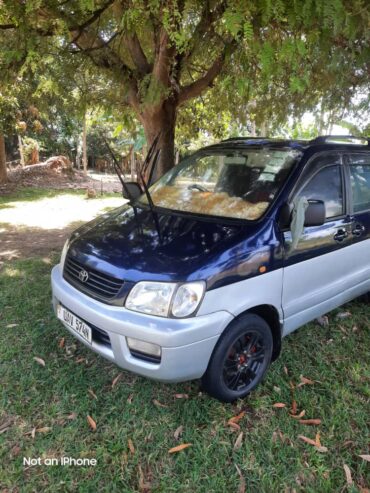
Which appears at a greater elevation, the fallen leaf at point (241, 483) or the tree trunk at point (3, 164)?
the tree trunk at point (3, 164)

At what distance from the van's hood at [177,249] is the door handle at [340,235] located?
836mm

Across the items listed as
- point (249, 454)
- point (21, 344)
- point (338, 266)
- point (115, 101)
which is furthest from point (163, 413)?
point (115, 101)

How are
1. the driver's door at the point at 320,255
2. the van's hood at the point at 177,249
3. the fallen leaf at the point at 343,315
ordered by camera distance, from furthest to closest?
the fallen leaf at the point at 343,315 < the driver's door at the point at 320,255 < the van's hood at the point at 177,249

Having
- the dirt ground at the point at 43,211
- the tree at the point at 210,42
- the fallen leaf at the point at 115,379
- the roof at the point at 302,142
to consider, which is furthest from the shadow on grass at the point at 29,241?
the roof at the point at 302,142

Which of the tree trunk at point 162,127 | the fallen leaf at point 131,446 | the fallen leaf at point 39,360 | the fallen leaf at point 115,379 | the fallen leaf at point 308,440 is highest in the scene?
the tree trunk at point 162,127

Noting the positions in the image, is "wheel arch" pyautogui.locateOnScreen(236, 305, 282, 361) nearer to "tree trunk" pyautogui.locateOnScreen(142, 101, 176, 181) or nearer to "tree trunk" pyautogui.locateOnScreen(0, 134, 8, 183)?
"tree trunk" pyautogui.locateOnScreen(142, 101, 176, 181)

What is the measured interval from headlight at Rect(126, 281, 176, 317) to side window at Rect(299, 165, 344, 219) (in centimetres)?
146

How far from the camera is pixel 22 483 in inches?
82.7

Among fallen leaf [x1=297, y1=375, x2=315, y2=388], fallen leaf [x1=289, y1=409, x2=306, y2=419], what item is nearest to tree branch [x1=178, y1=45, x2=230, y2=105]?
fallen leaf [x1=297, y1=375, x2=315, y2=388]

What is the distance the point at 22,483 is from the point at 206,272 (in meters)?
1.60

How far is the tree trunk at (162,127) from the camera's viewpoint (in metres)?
5.49

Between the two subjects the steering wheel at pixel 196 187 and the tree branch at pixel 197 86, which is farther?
the tree branch at pixel 197 86

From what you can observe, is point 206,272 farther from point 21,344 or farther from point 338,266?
point 21,344

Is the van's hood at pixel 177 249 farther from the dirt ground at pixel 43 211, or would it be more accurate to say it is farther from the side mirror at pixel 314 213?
the dirt ground at pixel 43 211
